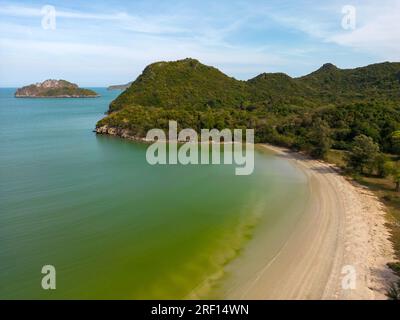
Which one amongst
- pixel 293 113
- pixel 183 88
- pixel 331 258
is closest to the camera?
pixel 331 258

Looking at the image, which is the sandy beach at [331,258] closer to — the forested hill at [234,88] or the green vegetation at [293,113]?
the green vegetation at [293,113]

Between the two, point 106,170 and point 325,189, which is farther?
point 106,170

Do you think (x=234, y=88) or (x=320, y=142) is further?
(x=234, y=88)

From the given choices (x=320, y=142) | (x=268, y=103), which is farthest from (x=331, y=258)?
(x=268, y=103)

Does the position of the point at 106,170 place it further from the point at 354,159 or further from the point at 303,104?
the point at 303,104

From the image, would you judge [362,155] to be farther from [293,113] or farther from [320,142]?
[293,113]

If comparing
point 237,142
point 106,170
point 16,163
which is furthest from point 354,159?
point 16,163
